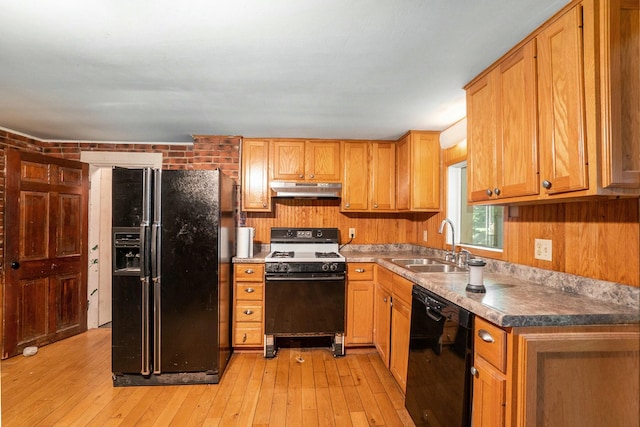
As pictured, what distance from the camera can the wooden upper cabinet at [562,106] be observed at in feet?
3.88

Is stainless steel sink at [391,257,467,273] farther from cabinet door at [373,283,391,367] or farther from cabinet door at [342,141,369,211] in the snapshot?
cabinet door at [342,141,369,211]

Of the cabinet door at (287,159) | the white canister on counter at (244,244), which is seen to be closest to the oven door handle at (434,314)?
the white canister on counter at (244,244)

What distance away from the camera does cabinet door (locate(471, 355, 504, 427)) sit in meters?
1.18

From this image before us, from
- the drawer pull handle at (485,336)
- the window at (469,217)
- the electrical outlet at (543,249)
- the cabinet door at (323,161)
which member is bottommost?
the drawer pull handle at (485,336)

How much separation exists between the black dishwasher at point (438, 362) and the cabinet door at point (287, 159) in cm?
179

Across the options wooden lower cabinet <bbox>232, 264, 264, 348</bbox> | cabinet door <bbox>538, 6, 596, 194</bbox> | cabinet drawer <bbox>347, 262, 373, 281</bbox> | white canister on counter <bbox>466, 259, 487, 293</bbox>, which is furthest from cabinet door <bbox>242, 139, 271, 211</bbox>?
cabinet door <bbox>538, 6, 596, 194</bbox>

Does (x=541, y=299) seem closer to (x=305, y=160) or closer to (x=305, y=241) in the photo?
(x=305, y=241)

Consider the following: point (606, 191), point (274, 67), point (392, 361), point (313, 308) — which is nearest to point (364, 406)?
point (392, 361)

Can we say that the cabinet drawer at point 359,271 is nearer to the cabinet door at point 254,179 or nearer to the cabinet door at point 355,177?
the cabinet door at point 355,177

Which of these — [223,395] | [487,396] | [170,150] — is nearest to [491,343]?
[487,396]

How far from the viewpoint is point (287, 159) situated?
316 cm

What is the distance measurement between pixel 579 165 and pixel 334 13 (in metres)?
1.20

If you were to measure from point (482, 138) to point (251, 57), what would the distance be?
144 centimetres

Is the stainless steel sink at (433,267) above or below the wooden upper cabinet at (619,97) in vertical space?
below
